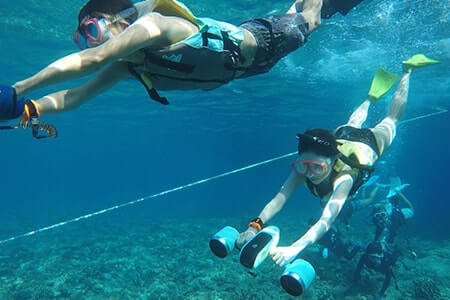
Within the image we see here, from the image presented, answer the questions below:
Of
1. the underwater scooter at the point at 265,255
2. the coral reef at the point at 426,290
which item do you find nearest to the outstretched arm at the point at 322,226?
the underwater scooter at the point at 265,255

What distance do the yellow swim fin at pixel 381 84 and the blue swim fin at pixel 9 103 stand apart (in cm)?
792

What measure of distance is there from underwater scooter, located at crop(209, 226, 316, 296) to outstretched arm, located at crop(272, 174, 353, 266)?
12 cm

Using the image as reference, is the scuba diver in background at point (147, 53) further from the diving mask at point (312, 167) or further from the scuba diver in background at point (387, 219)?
the scuba diver in background at point (387, 219)

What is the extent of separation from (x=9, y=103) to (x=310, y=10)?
16.7ft

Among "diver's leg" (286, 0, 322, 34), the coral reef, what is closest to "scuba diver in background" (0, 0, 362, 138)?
"diver's leg" (286, 0, 322, 34)

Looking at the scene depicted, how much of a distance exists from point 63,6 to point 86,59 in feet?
43.4

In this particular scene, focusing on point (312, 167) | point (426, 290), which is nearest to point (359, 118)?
point (312, 167)

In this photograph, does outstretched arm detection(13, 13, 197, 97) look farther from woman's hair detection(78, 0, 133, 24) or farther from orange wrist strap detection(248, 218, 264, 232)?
orange wrist strap detection(248, 218, 264, 232)

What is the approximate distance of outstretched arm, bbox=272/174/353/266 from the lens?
146 inches

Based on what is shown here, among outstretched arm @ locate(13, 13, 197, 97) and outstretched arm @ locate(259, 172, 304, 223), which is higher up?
outstretched arm @ locate(13, 13, 197, 97)

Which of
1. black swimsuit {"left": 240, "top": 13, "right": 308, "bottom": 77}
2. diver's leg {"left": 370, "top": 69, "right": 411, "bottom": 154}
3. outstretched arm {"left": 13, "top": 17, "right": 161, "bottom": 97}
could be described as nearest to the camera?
outstretched arm {"left": 13, "top": 17, "right": 161, "bottom": 97}

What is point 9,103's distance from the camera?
2783 mm

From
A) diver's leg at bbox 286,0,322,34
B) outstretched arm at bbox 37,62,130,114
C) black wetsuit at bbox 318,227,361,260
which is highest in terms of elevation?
diver's leg at bbox 286,0,322,34

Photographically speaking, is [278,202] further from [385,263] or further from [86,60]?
[385,263]
